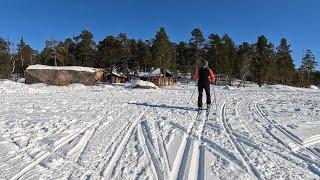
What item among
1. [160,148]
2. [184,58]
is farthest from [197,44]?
[160,148]

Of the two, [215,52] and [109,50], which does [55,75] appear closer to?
[109,50]

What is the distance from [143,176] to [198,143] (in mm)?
2339

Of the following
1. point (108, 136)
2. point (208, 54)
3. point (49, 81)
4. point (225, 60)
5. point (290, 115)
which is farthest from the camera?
point (208, 54)

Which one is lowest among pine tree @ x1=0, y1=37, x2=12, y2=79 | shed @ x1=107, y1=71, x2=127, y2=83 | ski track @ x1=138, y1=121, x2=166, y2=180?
ski track @ x1=138, y1=121, x2=166, y2=180

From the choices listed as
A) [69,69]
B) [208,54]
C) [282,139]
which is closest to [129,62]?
[208,54]

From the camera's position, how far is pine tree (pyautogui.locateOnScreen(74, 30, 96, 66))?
7494 cm

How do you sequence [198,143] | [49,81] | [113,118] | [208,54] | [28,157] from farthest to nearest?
[208,54], [49,81], [113,118], [198,143], [28,157]

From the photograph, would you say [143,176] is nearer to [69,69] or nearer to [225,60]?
[69,69]

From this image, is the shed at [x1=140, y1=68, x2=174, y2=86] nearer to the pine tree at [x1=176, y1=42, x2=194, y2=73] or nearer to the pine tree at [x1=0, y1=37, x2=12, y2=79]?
the pine tree at [x1=176, y1=42, x2=194, y2=73]

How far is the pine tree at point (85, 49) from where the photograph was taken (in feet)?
246

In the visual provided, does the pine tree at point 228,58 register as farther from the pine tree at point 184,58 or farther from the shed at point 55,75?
the shed at point 55,75

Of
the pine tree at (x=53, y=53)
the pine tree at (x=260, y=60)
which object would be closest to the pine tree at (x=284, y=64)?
the pine tree at (x=260, y=60)

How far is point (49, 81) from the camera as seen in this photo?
51594 mm

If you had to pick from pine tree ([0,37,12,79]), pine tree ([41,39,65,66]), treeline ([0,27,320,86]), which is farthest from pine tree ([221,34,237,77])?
pine tree ([0,37,12,79])
